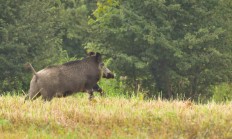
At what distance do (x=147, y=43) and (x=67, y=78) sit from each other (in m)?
15.7

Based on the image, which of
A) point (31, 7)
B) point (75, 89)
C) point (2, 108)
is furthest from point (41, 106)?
point (31, 7)

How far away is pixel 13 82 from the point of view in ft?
102

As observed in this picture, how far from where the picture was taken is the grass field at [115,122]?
1039cm

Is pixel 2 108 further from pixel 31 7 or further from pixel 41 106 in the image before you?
pixel 31 7

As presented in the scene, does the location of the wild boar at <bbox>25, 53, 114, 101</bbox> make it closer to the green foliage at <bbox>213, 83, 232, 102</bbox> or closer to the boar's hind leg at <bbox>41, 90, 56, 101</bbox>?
the boar's hind leg at <bbox>41, 90, 56, 101</bbox>

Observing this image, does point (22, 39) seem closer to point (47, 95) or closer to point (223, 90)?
point (223, 90)

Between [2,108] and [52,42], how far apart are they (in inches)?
805

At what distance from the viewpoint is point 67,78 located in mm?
14766

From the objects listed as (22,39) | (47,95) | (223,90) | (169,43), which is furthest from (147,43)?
(47,95)

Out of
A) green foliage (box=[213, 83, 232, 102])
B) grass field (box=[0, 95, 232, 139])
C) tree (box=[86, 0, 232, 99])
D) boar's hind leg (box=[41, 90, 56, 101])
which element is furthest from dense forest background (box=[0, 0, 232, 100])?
grass field (box=[0, 95, 232, 139])

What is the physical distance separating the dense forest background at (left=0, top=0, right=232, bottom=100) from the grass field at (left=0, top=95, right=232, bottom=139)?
17.1 meters

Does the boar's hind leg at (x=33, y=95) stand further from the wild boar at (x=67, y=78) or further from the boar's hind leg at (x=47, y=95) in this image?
the boar's hind leg at (x=47, y=95)

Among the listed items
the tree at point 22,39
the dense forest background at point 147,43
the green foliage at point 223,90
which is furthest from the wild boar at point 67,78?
the green foliage at point 223,90

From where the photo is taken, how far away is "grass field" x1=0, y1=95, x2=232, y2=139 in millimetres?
10391
